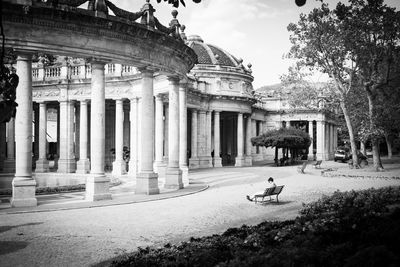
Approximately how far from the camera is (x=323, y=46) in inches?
1289

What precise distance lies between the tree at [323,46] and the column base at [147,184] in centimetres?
2101

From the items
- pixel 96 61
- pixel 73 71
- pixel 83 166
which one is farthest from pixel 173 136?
pixel 73 71

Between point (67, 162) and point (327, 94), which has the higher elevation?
point (327, 94)

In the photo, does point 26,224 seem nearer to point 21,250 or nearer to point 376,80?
point 21,250

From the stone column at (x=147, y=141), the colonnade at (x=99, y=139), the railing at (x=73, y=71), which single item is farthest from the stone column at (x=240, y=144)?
the stone column at (x=147, y=141)

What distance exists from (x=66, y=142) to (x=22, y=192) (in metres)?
19.8

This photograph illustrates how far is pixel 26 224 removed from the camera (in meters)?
11.8

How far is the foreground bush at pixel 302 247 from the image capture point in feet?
16.8

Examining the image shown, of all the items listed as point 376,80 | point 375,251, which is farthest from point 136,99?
point 375,251

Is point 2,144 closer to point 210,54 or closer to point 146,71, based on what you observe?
point 146,71

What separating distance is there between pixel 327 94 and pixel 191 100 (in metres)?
13.9

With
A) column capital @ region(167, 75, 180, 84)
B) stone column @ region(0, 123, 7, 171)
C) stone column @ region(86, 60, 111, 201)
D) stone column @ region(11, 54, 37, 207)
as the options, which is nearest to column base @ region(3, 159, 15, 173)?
stone column @ region(0, 123, 7, 171)

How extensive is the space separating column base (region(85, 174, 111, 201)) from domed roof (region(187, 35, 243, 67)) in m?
33.3

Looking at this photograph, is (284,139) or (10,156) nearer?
(10,156)
